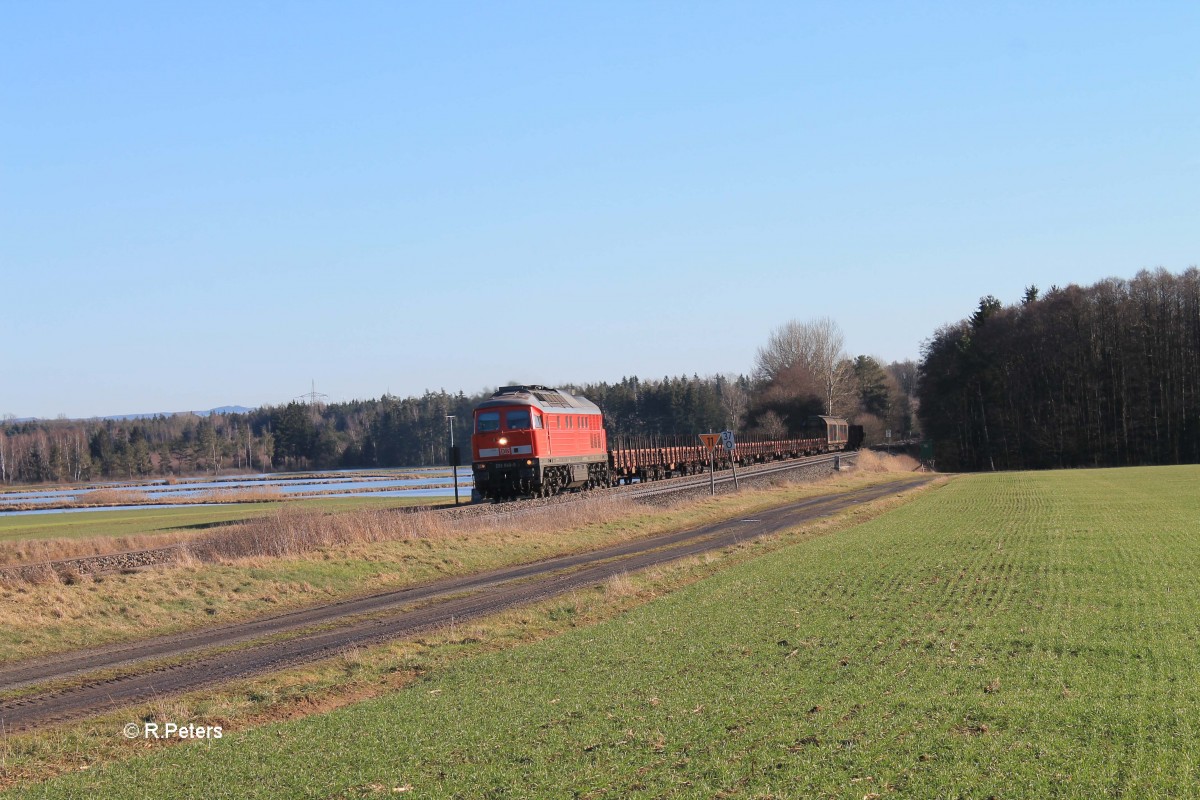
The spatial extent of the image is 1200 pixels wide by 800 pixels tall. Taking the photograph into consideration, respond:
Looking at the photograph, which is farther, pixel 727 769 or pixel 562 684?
pixel 562 684

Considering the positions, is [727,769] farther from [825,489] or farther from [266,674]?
[825,489]

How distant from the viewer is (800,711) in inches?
392

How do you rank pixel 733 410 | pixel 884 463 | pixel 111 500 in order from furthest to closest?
1. pixel 733 410
2. pixel 111 500
3. pixel 884 463

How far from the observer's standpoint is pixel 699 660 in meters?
13.3

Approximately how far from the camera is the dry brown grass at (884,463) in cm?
7731

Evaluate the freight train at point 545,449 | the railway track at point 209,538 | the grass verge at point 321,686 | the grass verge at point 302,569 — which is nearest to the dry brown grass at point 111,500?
the freight train at point 545,449

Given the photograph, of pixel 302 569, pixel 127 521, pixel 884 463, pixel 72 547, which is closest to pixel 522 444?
pixel 302 569

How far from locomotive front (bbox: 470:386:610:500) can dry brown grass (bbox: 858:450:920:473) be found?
35.1 meters

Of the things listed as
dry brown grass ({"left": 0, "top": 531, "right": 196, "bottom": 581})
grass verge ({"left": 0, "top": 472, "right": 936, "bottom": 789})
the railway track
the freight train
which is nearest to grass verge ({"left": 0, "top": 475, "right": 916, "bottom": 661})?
the railway track

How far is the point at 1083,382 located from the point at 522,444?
68.0 meters

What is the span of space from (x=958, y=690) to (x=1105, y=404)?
90045 mm

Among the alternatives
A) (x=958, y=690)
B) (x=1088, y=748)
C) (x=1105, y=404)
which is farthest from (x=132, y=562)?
(x=1105, y=404)

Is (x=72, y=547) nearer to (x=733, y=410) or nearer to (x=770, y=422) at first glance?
(x=770, y=422)

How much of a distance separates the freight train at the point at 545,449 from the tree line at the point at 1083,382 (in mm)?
47735
